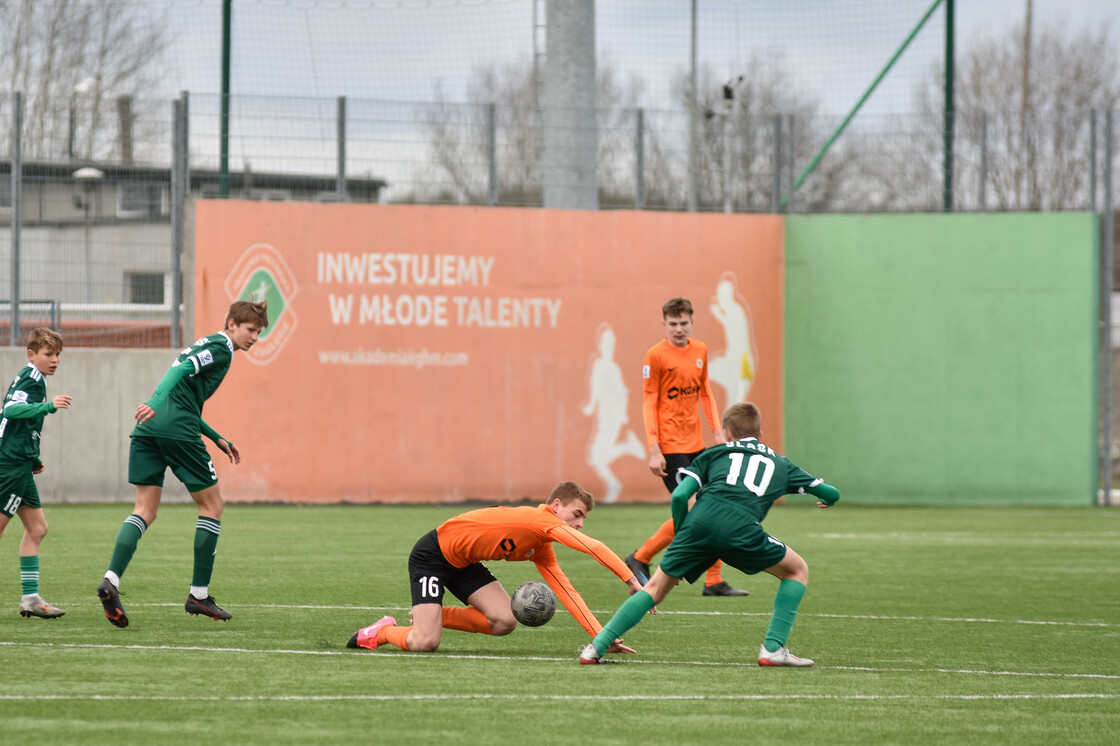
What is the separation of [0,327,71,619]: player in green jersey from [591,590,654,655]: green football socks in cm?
350

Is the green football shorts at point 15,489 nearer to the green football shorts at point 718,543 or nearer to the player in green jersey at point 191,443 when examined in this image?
the player in green jersey at point 191,443

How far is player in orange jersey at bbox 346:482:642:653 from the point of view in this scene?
6.87 m

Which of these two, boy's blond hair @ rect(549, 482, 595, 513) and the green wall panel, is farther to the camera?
the green wall panel

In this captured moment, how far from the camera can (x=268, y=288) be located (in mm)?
18000

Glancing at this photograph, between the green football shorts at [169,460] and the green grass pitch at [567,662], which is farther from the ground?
the green football shorts at [169,460]

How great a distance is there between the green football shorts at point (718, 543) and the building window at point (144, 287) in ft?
42.4

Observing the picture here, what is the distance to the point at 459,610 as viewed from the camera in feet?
24.4

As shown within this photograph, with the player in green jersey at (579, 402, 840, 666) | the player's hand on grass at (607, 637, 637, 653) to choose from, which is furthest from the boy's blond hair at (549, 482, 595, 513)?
the player's hand on grass at (607, 637, 637, 653)

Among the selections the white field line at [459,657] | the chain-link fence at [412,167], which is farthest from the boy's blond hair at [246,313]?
the chain-link fence at [412,167]

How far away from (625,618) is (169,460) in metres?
3.22

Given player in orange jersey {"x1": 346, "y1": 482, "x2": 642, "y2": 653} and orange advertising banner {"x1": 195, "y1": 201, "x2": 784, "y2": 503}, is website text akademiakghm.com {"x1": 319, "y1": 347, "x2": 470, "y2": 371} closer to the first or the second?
orange advertising banner {"x1": 195, "y1": 201, "x2": 784, "y2": 503}

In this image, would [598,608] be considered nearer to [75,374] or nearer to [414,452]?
[414,452]

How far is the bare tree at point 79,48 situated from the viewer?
21250mm

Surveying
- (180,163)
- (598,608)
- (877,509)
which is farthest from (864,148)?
(598,608)
